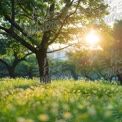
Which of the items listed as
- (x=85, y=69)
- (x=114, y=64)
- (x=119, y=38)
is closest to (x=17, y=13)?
(x=114, y=64)

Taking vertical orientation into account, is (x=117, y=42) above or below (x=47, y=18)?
above

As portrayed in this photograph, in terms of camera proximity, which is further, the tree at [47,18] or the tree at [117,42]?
the tree at [117,42]

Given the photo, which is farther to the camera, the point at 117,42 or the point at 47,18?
the point at 117,42

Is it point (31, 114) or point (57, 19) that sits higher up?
point (57, 19)

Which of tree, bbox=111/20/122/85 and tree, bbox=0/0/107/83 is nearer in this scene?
tree, bbox=0/0/107/83

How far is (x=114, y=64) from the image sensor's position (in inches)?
1901

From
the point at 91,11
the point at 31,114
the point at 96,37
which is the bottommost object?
the point at 31,114

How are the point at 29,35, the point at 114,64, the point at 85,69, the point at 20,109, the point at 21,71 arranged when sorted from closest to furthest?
1. the point at 20,109
2. the point at 29,35
3. the point at 114,64
4. the point at 85,69
5. the point at 21,71

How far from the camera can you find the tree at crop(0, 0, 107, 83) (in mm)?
24266

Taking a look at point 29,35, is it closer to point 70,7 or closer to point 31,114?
point 70,7

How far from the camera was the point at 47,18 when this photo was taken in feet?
80.6

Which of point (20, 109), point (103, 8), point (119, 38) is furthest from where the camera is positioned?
point (119, 38)

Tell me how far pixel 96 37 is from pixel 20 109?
19.3 metres

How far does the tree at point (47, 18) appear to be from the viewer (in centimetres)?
2427
